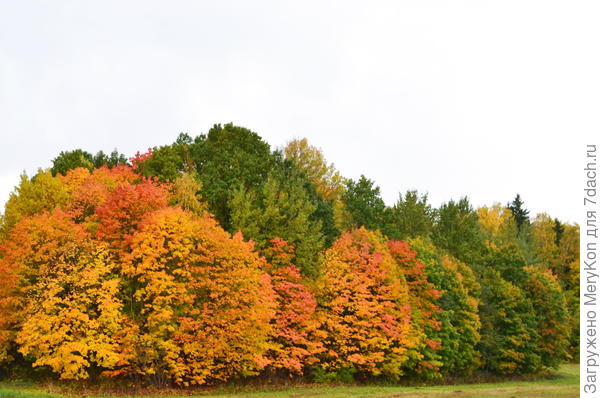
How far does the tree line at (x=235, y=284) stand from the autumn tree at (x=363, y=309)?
0.17 meters

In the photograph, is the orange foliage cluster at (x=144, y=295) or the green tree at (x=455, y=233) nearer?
the orange foliage cluster at (x=144, y=295)

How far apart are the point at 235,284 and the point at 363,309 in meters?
13.7

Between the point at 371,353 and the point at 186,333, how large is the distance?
58.4 ft

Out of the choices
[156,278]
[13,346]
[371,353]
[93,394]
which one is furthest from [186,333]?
[371,353]

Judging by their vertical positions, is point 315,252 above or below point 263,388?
above

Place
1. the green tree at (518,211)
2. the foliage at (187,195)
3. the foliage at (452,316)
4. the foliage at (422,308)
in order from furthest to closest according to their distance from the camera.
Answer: the green tree at (518,211) → the foliage at (452,316) → the foliage at (422,308) → the foliage at (187,195)

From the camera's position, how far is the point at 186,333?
4209 cm

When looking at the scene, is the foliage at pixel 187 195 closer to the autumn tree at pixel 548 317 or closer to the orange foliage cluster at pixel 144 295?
the orange foliage cluster at pixel 144 295

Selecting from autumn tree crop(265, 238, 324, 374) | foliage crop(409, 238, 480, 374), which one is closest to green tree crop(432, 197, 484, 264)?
foliage crop(409, 238, 480, 374)

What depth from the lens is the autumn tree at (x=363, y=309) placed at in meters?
52.1

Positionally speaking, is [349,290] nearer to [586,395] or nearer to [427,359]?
[427,359]

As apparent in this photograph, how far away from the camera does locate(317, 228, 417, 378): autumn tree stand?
52094mm

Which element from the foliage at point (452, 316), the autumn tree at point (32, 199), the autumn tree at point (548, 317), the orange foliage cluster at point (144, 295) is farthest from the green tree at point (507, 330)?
the autumn tree at point (32, 199)

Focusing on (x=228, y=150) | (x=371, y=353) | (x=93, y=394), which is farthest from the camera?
(x=228, y=150)
